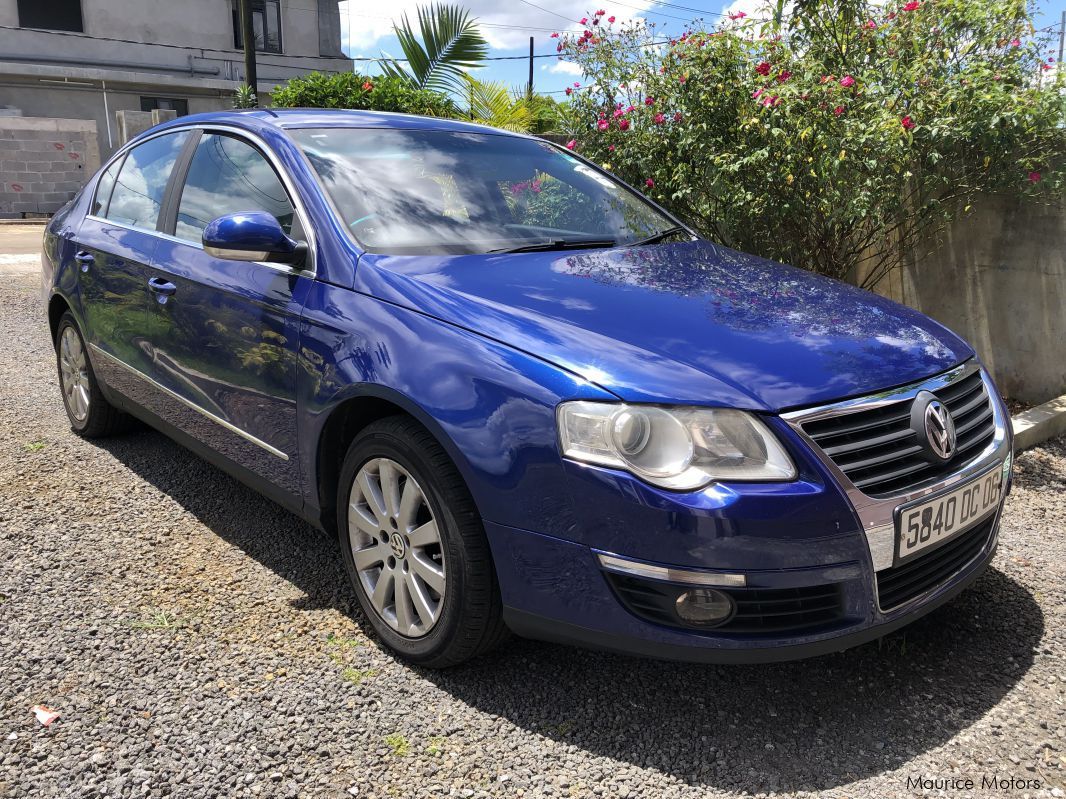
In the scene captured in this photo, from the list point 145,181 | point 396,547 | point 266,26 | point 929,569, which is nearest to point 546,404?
point 396,547

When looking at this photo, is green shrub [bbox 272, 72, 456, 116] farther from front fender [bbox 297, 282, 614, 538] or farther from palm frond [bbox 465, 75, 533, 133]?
front fender [bbox 297, 282, 614, 538]

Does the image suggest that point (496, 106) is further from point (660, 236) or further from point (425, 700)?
point (425, 700)

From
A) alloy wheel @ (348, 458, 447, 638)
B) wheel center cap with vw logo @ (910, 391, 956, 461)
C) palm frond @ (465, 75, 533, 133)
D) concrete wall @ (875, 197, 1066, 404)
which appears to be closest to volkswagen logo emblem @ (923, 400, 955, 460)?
wheel center cap with vw logo @ (910, 391, 956, 461)

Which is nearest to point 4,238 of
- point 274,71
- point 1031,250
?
point 274,71

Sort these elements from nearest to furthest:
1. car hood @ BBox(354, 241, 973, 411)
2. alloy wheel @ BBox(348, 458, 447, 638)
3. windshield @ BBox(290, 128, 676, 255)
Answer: car hood @ BBox(354, 241, 973, 411), alloy wheel @ BBox(348, 458, 447, 638), windshield @ BBox(290, 128, 676, 255)

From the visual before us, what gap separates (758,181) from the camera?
498 centimetres

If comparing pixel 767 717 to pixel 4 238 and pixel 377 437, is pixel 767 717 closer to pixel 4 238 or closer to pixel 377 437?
pixel 377 437

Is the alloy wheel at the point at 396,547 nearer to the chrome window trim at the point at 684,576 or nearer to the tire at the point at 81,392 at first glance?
the chrome window trim at the point at 684,576

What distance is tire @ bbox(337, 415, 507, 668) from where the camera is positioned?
2420 millimetres

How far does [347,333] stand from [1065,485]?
3530 mm

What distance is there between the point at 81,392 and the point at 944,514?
163 inches

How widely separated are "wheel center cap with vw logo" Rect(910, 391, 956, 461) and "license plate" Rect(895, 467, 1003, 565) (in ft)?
0.38

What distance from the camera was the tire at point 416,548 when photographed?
242 cm

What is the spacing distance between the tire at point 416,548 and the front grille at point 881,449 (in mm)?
921
